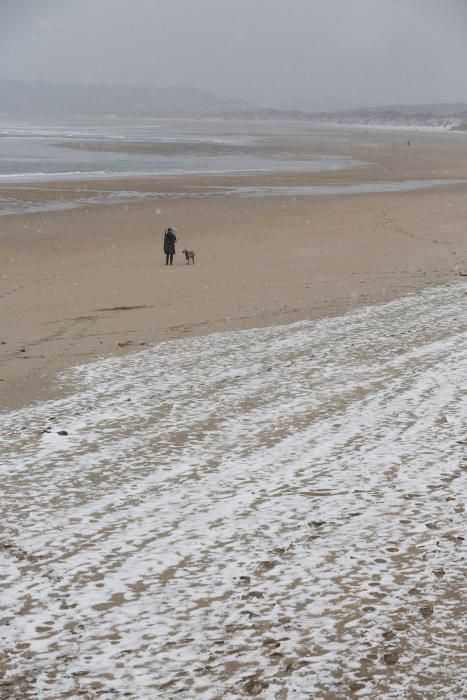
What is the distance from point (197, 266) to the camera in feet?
71.1

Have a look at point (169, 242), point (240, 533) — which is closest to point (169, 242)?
point (169, 242)

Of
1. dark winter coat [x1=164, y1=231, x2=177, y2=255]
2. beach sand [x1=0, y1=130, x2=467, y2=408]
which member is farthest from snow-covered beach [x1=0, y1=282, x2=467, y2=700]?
dark winter coat [x1=164, y1=231, x2=177, y2=255]

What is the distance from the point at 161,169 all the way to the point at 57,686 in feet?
168

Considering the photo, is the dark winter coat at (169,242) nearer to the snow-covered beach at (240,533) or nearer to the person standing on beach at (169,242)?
the person standing on beach at (169,242)

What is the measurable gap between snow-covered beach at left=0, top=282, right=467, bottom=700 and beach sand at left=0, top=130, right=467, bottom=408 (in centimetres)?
216

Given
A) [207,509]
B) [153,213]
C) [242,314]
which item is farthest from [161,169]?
[207,509]

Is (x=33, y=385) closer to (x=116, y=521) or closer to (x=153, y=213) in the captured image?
(x=116, y=521)

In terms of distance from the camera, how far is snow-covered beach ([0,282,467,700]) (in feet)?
15.9

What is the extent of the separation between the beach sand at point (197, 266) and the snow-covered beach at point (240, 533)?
2157 millimetres

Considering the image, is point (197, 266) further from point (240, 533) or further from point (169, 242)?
point (240, 533)

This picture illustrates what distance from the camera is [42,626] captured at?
5.25m

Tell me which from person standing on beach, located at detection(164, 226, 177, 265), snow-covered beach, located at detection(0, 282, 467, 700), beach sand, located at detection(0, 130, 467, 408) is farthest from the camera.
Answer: person standing on beach, located at detection(164, 226, 177, 265)

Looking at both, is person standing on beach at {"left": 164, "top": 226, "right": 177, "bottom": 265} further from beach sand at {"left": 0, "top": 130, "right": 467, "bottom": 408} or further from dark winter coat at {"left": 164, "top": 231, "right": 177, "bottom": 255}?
beach sand at {"left": 0, "top": 130, "right": 467, "bottom": 408}

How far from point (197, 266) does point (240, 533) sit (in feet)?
51.2
